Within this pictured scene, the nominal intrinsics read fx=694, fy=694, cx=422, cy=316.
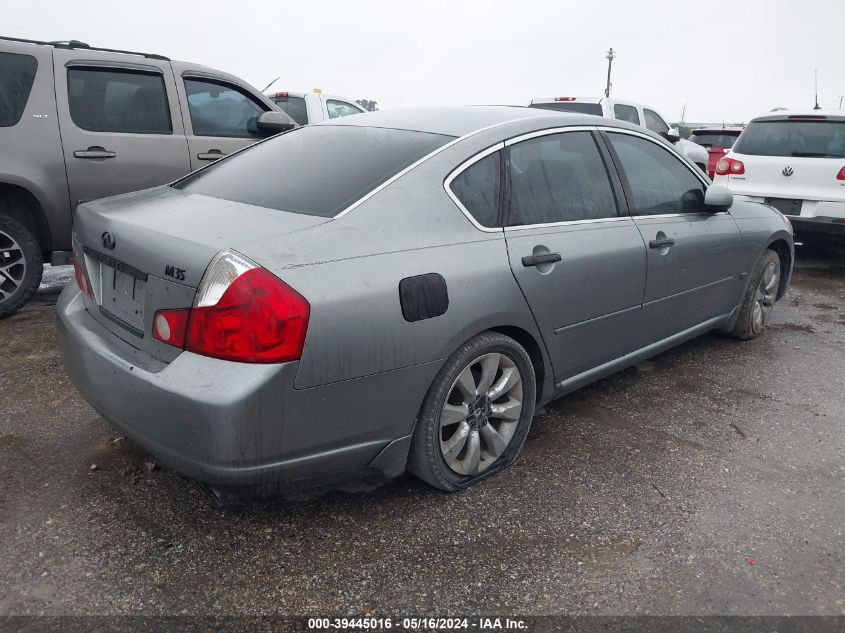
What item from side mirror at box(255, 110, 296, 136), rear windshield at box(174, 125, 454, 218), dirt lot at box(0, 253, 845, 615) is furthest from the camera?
side mirror at box(255, 110, 296, 136)

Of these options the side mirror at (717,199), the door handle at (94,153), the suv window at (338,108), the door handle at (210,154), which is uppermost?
the suv window at (338,108)

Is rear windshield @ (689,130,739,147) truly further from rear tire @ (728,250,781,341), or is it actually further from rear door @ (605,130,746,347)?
rear door @ (605,130,746,347)

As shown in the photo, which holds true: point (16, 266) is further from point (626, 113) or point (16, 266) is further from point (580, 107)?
point (626, 113)

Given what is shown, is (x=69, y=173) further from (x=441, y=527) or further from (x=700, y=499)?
(x=700, y=499)

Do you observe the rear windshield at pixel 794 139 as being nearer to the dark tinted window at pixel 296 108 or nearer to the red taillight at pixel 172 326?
the dark tinted window at pixel 296 108

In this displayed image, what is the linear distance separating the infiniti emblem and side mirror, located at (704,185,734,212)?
3175 mm

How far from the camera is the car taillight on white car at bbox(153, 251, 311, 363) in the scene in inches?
82.7

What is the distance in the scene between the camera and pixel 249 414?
82.2 inches

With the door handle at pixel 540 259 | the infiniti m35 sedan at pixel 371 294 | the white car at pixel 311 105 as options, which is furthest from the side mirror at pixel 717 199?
the white car at pixel 311 105

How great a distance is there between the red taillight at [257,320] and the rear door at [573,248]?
3.38 feet

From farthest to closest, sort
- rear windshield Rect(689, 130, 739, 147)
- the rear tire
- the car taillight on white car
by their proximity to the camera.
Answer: rear windshield Rect(689, 130, 739, 147) → the rear tire → the car taillight on white car

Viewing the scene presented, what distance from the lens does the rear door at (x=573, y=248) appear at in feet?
9.61

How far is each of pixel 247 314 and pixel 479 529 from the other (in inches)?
47.3

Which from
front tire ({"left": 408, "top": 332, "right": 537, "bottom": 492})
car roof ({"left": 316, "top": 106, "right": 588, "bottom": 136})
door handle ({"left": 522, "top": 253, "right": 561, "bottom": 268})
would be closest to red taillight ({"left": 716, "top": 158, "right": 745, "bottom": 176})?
car roof ({"left": 316, "top": 106, "right": 588, "bottom": 136})
